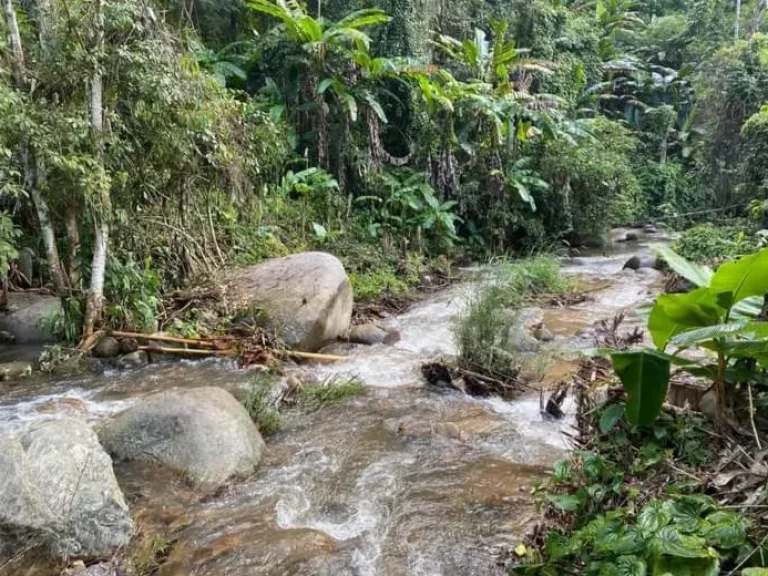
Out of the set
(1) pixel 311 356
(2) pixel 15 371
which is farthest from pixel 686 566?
(2) pixel 15 371

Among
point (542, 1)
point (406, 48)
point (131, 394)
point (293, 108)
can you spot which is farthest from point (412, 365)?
point (542, 1)

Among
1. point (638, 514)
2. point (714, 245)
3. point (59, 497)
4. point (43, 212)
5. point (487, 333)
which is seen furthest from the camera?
point (714, 245)

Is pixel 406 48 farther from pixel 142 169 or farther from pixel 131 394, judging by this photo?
pixel 131 394

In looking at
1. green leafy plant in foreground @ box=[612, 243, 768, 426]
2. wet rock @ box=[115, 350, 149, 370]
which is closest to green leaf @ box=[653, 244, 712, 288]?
green leafy plant in foreground @ box=[612, 243, 768, 426]

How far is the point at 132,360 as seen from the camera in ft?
20.7

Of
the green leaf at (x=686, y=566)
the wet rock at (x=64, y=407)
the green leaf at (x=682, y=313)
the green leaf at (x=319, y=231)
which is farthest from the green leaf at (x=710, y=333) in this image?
the green leaf at (x=319, y=231)

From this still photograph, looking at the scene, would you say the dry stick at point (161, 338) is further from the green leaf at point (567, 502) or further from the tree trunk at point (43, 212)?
the green leaf at point (567, 502)

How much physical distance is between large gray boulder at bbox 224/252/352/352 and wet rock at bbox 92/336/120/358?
1.39 m

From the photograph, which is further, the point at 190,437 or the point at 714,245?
the point at 714,245

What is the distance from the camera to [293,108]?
38.3 feet

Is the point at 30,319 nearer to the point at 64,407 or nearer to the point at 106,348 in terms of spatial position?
the point at 106,348

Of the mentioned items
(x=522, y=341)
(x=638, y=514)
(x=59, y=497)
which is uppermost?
(x=638, y=514)

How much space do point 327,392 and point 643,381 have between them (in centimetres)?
351

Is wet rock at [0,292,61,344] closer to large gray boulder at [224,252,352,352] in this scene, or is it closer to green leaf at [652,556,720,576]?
large gray boulder at [224,252,352,352]
